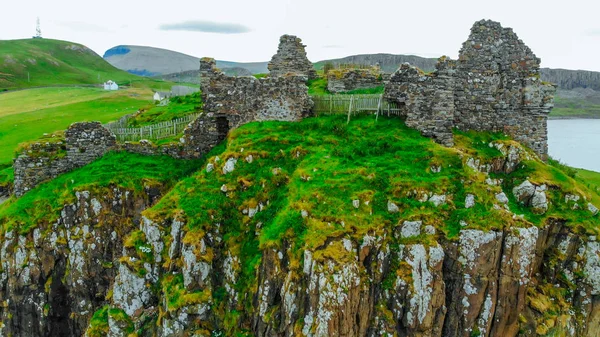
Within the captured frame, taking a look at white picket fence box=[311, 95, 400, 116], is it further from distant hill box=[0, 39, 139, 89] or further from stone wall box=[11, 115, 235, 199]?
distant hill box=[0, 39, 139, 89]

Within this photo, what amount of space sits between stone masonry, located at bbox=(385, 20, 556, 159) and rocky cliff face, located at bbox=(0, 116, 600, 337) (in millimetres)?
2102

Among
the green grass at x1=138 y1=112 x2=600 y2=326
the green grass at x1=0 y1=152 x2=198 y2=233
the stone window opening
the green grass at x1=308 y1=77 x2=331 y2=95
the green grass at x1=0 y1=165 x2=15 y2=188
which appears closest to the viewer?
the green grass at x1=138 y1=112 x2=600 y2=326

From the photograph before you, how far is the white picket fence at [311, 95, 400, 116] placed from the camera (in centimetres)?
1828

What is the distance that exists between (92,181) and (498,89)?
17562 mm

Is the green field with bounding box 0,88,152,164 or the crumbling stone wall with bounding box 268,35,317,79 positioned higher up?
the crumbling stone wall with bounding box 268,35,317,79

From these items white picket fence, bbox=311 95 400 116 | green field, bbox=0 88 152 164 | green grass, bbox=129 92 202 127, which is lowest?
green field, bbox=0 88 152 164

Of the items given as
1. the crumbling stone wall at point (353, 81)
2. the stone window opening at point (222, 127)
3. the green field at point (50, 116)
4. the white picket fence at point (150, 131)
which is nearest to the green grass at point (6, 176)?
the green field at point (50, 116)

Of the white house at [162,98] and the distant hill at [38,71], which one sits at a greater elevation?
the distant hill at [38,71]

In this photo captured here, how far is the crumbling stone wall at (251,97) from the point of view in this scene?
1850 cm

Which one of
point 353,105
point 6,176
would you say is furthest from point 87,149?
point 6,176

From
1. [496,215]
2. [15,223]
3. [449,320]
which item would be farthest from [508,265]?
[15,223]

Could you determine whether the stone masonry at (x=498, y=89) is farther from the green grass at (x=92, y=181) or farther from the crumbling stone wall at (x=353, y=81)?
the green grass at (x=92, y=181)

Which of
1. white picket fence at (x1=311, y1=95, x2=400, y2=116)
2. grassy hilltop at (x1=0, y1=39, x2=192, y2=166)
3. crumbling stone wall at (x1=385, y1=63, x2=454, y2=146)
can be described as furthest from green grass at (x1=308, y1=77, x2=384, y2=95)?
grassy hilltop at (x1=0, y1=39, x2=192, y2=166)

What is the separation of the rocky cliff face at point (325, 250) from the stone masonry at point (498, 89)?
6.89 feet
